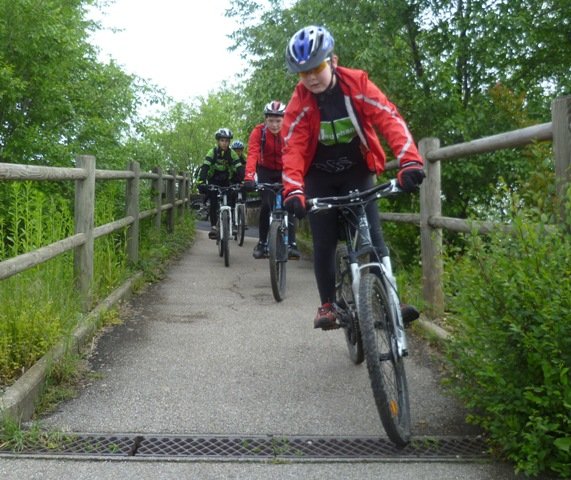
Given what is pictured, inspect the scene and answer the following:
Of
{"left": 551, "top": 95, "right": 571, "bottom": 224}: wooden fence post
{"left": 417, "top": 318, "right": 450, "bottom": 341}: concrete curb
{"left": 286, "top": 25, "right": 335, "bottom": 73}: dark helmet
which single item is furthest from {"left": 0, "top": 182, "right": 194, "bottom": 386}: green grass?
{"left": 551, "top": 95, "right": 571, "bottom": 224}: wooden fence post

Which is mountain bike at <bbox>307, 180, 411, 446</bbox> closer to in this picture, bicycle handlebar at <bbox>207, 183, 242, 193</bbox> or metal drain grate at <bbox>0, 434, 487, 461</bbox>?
metal drain grate at <bbox>0, 434, 487, 461</bbox>

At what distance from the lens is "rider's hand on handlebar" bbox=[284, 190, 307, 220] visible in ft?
12.4

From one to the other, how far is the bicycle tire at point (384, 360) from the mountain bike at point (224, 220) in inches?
273

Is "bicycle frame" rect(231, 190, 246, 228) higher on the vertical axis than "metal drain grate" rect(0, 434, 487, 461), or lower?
higher

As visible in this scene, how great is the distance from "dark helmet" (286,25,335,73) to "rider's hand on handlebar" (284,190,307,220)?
0.68 metres

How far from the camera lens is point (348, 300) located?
4.44 metres

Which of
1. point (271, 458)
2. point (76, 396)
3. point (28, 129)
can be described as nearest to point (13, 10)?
point (28, 129)

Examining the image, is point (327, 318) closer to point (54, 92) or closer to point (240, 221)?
point (240, 221)

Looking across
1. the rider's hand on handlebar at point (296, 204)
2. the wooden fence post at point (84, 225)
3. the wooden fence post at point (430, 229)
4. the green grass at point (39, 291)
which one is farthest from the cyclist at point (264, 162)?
the rider's hand on handlebar at point (296, 204)

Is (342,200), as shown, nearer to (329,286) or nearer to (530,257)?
(329,286)

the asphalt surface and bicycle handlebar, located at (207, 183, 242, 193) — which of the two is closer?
the asphalt surface

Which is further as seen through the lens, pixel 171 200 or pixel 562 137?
pixel 171 200

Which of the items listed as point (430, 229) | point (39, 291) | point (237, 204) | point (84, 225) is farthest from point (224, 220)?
point (39, 291)

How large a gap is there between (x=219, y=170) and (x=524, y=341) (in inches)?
360
